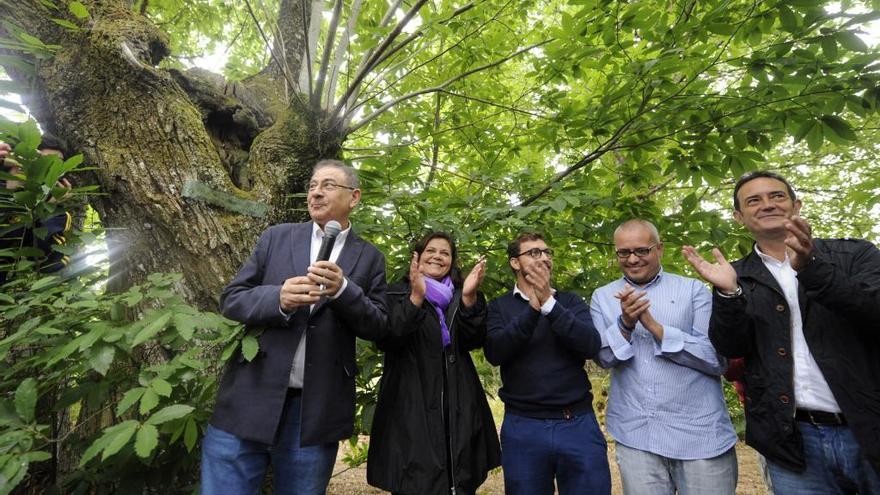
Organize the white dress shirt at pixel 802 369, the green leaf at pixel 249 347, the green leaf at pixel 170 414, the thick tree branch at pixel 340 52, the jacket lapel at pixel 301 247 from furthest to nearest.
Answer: the thick tree branch at pixel 340 52 → the jacket lapel at pixel 301 247 → the white dress shirt at pixel 802 369 → the green leaf at pixel 249 347 → the green leaf at pixel 170 414

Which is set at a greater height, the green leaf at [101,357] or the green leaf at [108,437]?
the green leaf at [101,357]

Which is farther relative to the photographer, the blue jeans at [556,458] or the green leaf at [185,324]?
the blue jeans at [556,458]

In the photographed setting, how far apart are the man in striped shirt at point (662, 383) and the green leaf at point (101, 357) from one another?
2274 mm

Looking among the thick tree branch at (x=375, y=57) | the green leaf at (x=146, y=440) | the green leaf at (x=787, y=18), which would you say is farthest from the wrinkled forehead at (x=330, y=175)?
the green leaf at (x=787, y=18)

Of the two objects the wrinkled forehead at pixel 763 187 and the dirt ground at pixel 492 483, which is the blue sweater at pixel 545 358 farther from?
the dirt ground at pixel 492 483

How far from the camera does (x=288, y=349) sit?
194 centimetres

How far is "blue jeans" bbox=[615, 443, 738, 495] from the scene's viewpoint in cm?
208

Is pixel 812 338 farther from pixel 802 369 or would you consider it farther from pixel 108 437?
pixel 108 437

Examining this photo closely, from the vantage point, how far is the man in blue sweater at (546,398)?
2314 millimetres

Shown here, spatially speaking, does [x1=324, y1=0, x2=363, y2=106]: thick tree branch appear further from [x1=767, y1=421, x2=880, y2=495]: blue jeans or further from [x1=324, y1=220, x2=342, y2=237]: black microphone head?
[x1=767, y1=421, x2=880, y2=495]: blue jeans

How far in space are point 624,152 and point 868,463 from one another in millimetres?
2292

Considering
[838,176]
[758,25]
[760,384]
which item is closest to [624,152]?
[758,25]

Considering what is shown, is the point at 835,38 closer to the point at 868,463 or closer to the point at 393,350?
the point at 868,463

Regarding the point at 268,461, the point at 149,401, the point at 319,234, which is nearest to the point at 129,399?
the point at 149,401
